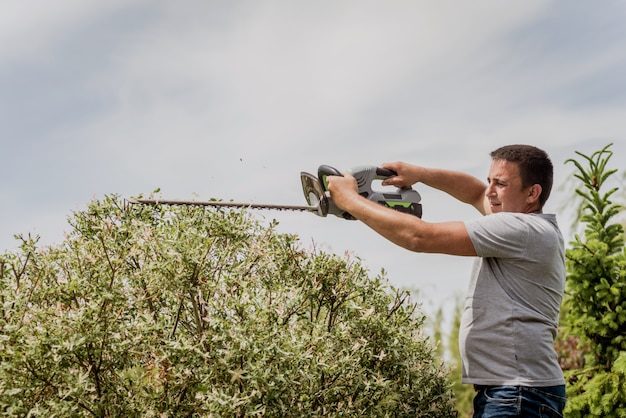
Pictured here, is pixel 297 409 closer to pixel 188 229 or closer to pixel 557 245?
pixel 188 229

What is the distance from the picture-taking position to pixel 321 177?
3912 mm

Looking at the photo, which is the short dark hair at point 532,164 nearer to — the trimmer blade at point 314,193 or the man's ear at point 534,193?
the man's ear at point 534,193

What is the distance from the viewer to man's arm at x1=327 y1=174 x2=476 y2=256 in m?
3.45

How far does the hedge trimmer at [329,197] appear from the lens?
393cm

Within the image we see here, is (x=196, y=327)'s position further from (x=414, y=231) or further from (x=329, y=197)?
(x=414, y=231)

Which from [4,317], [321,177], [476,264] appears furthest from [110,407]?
[476,264]

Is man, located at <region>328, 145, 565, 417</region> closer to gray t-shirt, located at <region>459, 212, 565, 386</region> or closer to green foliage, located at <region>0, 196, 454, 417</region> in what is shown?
gray t-shirt, located at <region>459, 212, 565, 386</region>

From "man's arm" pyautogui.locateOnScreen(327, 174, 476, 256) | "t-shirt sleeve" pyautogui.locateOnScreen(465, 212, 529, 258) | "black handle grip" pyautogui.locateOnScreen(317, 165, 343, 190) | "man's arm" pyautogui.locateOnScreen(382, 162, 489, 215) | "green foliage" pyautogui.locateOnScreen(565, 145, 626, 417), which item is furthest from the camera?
"green foliage" pyautogui.locateOnScreen(565, 145, 626, 417)

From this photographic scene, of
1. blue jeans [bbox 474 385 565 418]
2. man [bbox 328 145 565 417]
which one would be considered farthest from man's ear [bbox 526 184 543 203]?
blue jeans [bbox 474 385 565 418]

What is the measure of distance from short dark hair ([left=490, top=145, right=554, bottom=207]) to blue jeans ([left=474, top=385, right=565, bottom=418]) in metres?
1.02

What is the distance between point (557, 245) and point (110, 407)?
2.39 m

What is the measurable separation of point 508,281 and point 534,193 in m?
0.54

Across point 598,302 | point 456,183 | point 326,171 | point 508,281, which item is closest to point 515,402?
point 508,281

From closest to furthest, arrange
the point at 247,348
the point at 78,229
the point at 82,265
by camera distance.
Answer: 1. the point at 247,348
2. the point at 82,265
3. the point at 78,229
